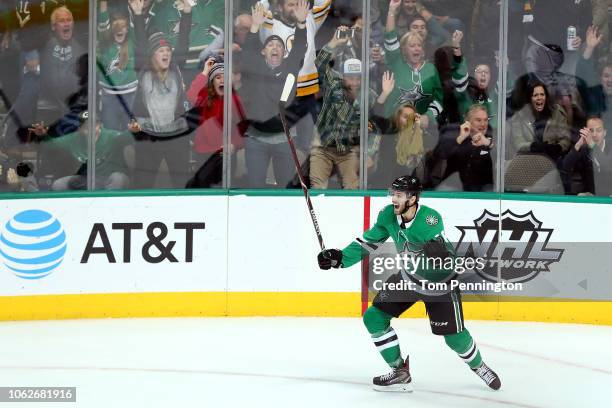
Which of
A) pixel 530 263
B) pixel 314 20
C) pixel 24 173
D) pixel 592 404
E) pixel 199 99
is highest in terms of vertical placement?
pixel 314 20

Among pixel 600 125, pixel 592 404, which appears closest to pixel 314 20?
pixel 600 125

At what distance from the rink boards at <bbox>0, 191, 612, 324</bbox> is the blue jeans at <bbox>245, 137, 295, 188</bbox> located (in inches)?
7.3

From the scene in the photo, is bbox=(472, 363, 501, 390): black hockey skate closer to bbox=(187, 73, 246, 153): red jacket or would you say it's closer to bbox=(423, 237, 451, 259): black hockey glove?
bbox=(423, 237, 451, 259): black hockey glove

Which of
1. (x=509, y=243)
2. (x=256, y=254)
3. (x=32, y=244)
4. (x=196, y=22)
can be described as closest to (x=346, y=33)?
(x=196, y=22)

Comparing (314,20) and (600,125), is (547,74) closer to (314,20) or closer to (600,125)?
(600,125)

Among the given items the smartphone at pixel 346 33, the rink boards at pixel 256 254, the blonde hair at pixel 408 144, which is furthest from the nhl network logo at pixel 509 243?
the smartphone at pixel 346 33

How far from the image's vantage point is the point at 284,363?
21.8 feet

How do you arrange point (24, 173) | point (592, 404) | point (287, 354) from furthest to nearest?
1. point (24, 173)
2. point (287, 354)
3. point (592, 404)

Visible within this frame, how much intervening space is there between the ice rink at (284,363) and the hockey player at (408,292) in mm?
143

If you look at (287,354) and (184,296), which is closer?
(287,354)

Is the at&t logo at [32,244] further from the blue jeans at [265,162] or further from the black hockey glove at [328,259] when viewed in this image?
the black hockey glove at [328,259]

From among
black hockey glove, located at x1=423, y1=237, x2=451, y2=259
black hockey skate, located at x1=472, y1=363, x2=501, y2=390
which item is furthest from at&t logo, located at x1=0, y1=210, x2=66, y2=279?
black hockey skate, located at x1=472, y1=363, x2=501, y2=390

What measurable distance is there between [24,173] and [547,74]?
4.07 m

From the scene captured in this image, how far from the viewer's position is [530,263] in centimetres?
834
